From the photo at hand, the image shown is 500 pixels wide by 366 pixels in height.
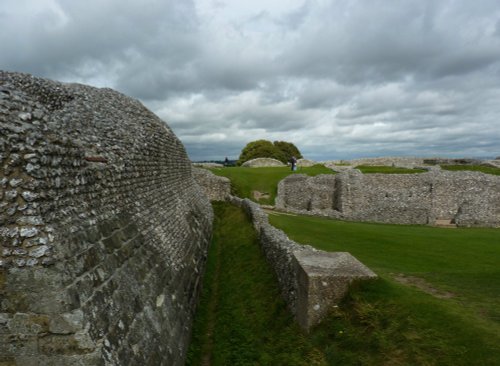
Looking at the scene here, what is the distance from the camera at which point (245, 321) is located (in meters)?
11.2

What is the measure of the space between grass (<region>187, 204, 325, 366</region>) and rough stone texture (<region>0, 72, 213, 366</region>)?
3.55 ft

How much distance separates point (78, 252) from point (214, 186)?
30702 millimetres

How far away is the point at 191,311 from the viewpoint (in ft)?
39.0

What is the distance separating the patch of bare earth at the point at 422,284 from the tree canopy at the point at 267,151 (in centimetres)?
8042

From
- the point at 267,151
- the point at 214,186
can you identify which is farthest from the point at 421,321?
the point at 267,151

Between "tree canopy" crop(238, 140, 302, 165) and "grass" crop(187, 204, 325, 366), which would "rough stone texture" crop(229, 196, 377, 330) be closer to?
"grass" crop(187, 204, 325, 366)

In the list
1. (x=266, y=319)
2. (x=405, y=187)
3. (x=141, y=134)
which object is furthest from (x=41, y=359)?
(x=405, y=187)

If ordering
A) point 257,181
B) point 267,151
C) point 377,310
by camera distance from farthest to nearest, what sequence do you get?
point 267,151, point 257,181, point 377,310

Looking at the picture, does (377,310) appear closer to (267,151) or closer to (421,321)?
(421,321)

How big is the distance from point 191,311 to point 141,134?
6569mm

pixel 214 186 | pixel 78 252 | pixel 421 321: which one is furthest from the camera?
pixel 214 186

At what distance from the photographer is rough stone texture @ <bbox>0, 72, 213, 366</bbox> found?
507 centimetres

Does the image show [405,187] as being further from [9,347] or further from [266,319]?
[9,347]

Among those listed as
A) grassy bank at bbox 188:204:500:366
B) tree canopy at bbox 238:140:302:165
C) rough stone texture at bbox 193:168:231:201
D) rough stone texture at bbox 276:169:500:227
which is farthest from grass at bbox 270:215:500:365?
tree canopy at bbox 238:140:302:165
